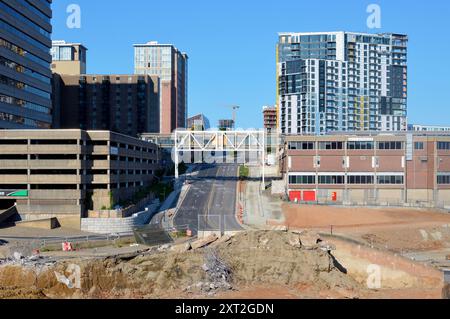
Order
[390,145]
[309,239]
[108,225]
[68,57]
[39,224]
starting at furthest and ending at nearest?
[68,57]
[390,145]
[108,225]
[39,224]
[309,239]

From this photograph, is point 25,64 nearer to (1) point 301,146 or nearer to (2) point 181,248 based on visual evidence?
(1) point 301,146

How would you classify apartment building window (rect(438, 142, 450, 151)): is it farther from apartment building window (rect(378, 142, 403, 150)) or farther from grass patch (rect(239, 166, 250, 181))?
grass patch (rect(239, 166, 250, 181))

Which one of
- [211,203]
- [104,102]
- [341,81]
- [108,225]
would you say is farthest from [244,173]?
[341,81]

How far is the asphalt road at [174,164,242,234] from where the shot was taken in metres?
80.8

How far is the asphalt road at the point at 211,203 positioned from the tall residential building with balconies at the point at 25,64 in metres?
32.5

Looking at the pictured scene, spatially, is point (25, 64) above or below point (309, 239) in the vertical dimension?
above

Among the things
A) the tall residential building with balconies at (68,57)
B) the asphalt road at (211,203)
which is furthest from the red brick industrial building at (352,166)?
the tall residential building with balconies at (68,57)

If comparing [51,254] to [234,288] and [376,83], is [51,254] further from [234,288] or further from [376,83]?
[376,83]

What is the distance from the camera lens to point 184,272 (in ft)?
142

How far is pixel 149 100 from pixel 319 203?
102157 millimetres

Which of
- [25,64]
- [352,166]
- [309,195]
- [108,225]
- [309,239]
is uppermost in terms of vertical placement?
[25,64]

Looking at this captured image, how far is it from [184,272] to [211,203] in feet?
175

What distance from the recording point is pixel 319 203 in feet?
300

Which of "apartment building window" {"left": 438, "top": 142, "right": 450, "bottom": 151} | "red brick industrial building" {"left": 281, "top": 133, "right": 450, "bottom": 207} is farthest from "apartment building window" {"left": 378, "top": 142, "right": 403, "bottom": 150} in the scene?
"apartment building window" {"left": 438, "top": 142, "right": 450, "bottom": 151}
